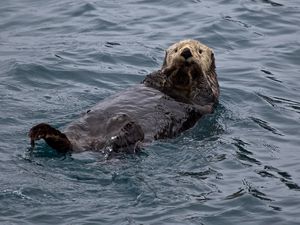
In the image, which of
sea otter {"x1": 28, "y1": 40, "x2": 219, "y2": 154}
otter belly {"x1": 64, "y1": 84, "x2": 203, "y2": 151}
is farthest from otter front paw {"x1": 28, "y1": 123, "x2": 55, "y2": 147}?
otter belly {"x1": 64, "y1": 84, "x2": 203, "y2": 151}

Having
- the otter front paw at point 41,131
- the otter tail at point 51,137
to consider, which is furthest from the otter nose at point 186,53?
the otter front paw at point 41,131

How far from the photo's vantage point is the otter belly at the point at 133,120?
6742 mm

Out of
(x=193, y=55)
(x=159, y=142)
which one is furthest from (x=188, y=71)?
(x=159, y=142)

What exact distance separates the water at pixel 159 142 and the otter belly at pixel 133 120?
5.9 inches

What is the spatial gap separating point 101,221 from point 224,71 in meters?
5.13

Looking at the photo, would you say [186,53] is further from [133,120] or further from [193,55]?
[133,120]

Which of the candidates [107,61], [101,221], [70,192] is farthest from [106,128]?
[107,61]

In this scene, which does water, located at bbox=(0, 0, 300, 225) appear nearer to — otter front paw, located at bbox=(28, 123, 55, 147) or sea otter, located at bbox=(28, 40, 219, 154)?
sea otter, located at bbox=(28, 40, 219, 154)

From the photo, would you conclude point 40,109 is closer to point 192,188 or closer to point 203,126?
point 203,126

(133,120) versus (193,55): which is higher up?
(193,55)

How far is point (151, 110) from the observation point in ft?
24.3

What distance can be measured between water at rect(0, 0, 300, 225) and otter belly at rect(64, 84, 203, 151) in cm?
15

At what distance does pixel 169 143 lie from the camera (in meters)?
7.17

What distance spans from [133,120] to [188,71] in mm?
1307
